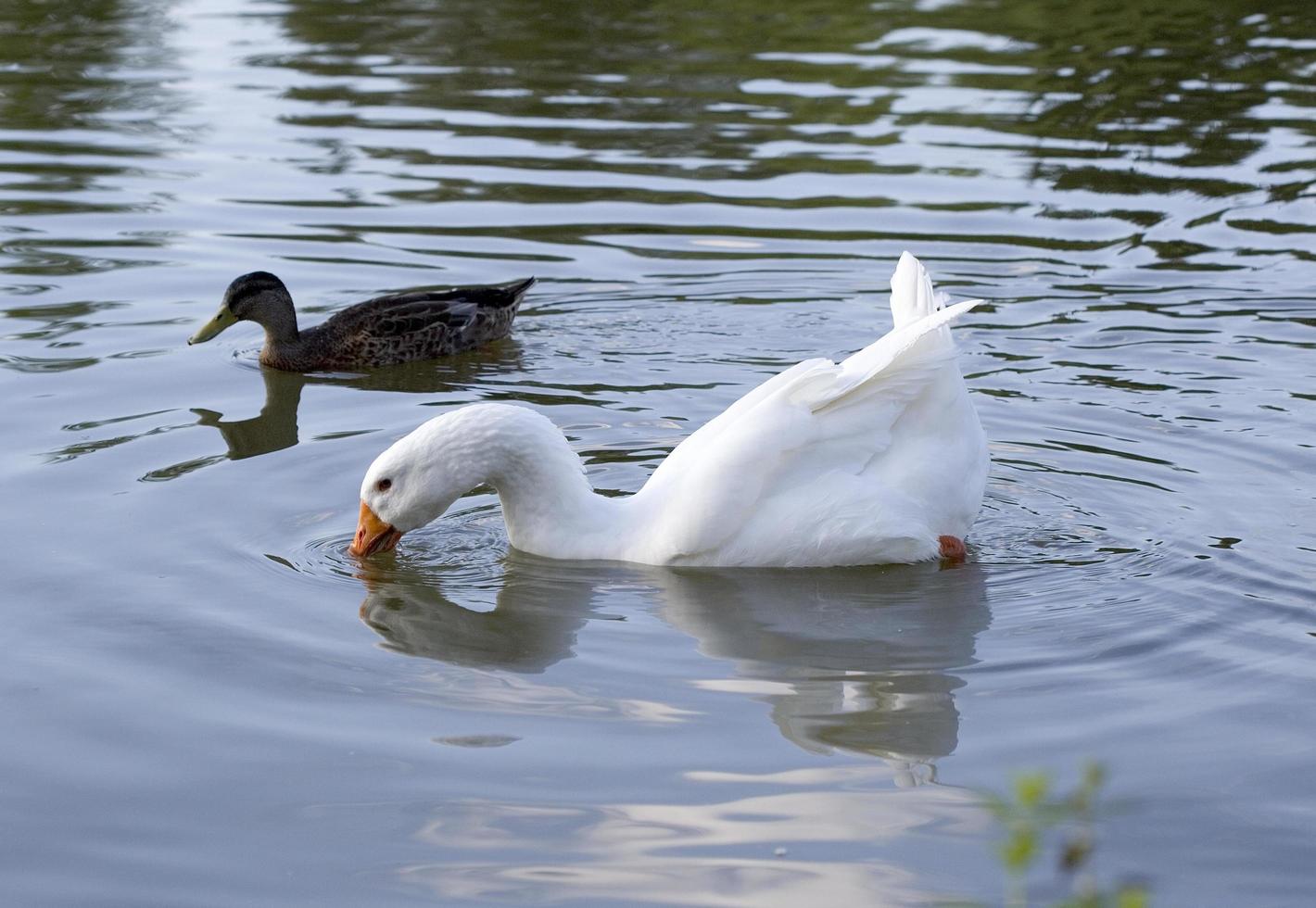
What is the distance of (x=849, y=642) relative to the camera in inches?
265

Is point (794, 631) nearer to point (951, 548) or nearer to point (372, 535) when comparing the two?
point (951, 548)

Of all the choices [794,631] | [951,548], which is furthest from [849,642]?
[951,548]

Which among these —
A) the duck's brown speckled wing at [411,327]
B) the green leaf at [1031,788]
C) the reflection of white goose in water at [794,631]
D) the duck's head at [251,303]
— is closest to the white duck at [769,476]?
the reflection of white goose in water at [794,631]

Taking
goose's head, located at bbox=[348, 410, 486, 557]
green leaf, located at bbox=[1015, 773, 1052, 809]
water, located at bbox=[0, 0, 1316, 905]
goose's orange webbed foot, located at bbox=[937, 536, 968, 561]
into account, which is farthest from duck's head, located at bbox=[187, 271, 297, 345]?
green leaf, located at bbox=[1015, 773, 1052, 809]

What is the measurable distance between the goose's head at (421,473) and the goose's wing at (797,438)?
0.77m

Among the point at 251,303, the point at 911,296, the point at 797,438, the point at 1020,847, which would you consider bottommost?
the point at 251,303

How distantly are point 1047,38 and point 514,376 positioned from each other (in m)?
10.9

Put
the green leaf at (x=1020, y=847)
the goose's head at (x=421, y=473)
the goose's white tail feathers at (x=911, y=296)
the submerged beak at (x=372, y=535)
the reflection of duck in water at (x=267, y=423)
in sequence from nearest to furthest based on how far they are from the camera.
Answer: the green leaf at (x=1020, y=847) → the goose's head at (x=421, y=473) → the submerged beak at (x=372, y=535) → the goose's white tail feathers at (x=911, y=296) → the reflection of duck in water at (x=267, y=423)

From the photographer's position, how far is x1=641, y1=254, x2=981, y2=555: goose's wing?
7.10 m

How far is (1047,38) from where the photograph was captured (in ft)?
63.9

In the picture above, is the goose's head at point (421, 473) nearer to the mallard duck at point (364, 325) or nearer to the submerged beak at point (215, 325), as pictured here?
the mallard duck at point (364, 325)

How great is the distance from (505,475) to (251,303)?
4.20m

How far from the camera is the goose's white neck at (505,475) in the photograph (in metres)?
7.40

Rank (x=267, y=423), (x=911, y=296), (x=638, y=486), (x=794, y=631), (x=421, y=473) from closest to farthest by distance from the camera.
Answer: (x=794, y=631), (x=421, y=473), (x=911, y=296), (x=638, y=486), (x=267, y=423)
